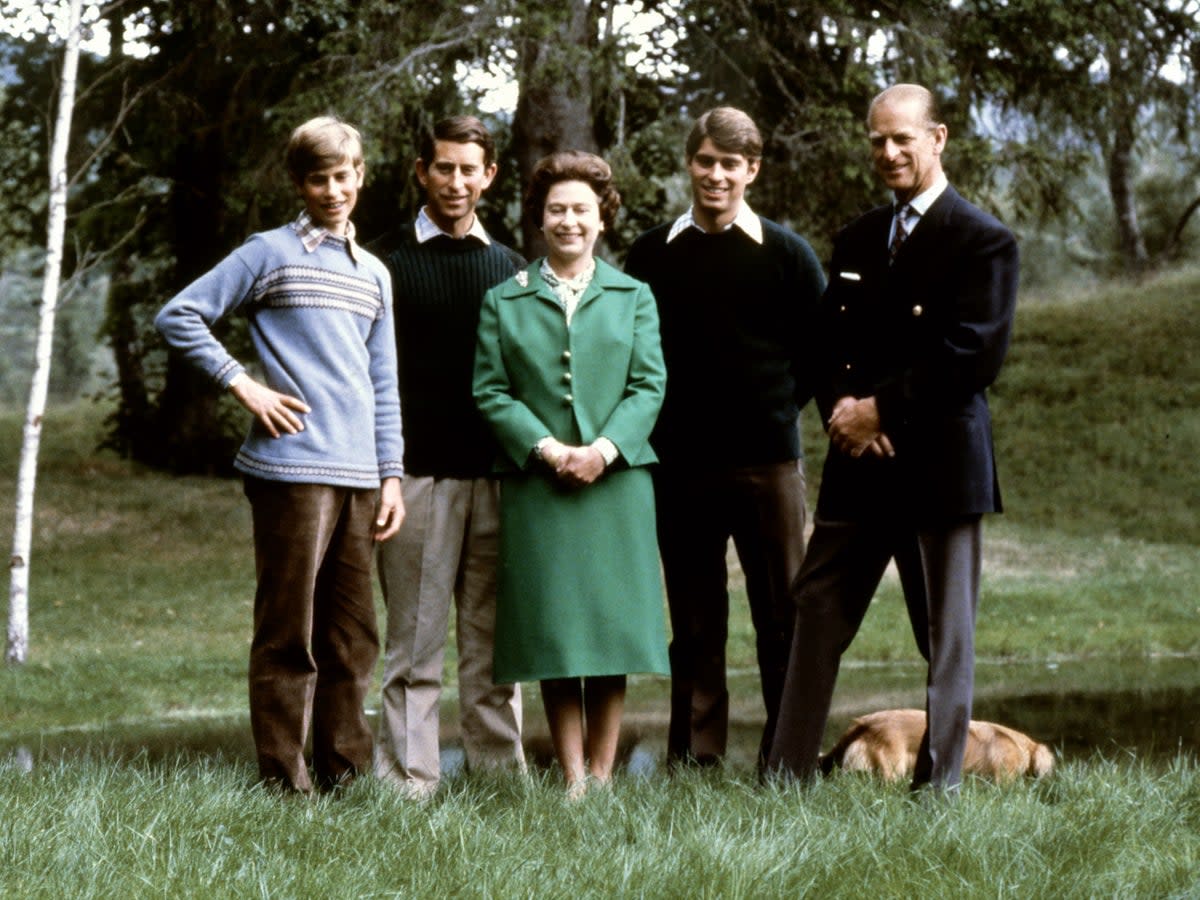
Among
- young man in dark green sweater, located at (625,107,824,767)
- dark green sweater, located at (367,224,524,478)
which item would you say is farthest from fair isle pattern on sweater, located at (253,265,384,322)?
young man in dark green sweater, located at (625,107,824,767)

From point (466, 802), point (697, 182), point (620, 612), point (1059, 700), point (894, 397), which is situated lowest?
point (1059, 700)

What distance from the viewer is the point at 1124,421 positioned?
2348 cm

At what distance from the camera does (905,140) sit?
5.11 m

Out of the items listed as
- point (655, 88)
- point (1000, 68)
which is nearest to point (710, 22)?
point (655, 88)

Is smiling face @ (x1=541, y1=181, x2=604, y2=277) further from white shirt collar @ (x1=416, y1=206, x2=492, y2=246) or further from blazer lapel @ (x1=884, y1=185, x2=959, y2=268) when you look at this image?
blazer lapel @ (x1=884, y1=185, x2=959, y2=268)

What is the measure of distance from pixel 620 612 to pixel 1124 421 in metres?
19.3

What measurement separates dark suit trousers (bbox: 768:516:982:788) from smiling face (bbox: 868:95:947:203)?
1.06 m

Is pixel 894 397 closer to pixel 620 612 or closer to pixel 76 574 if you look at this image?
pixel 620 612

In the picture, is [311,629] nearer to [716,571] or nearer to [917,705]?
[716,571]

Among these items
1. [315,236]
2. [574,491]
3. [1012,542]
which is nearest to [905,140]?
[574,491]

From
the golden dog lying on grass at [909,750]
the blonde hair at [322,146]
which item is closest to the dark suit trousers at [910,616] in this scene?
the golden dog lying on grass at [909,750]

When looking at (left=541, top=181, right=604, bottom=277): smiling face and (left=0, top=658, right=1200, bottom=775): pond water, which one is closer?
(left=541, top=181, right=604, bottom=277): smiling face

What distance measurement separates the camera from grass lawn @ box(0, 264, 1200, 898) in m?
4.12

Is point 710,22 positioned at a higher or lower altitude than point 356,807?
higher
